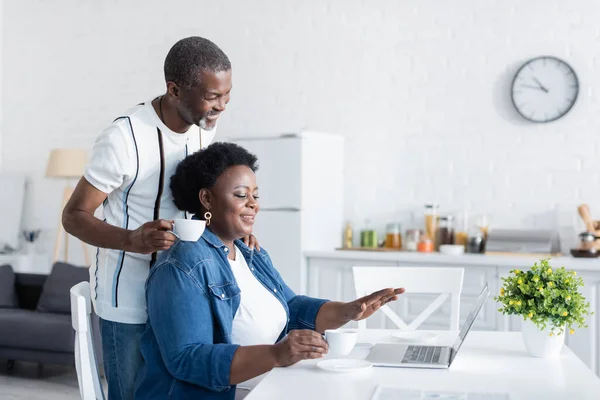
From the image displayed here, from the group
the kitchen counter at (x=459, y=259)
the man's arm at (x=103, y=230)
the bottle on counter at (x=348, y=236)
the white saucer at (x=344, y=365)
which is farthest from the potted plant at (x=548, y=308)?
the bottle on counter at (x=348, y=236)

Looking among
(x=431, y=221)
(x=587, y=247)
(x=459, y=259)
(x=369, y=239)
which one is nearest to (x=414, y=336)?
(x=459, y=259)

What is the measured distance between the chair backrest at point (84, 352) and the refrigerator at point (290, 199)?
8.42 feet

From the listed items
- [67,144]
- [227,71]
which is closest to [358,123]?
[67,144]

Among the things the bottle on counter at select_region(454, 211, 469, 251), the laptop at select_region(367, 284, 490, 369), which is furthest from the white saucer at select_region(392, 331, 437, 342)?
the bottle on counter at select_region(454, 211, 469, 251)

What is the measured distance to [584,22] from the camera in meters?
4.59

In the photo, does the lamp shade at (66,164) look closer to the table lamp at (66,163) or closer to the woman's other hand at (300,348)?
the table lamp at (66,163)

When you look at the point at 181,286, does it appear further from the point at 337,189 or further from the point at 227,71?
the point at 337,189

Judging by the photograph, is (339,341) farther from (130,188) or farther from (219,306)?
(130,188)

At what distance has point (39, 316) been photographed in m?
4.95

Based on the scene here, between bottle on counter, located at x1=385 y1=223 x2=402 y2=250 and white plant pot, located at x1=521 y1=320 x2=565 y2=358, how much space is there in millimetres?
2795

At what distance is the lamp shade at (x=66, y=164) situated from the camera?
569cm

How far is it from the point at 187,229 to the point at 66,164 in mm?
4072

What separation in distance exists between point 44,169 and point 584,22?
4.15 meters

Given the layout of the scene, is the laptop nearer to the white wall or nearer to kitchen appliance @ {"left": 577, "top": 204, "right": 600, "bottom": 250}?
kitchen appliance @ {"left": 577, "top": 204, "right": 600, "bottom": 250}
